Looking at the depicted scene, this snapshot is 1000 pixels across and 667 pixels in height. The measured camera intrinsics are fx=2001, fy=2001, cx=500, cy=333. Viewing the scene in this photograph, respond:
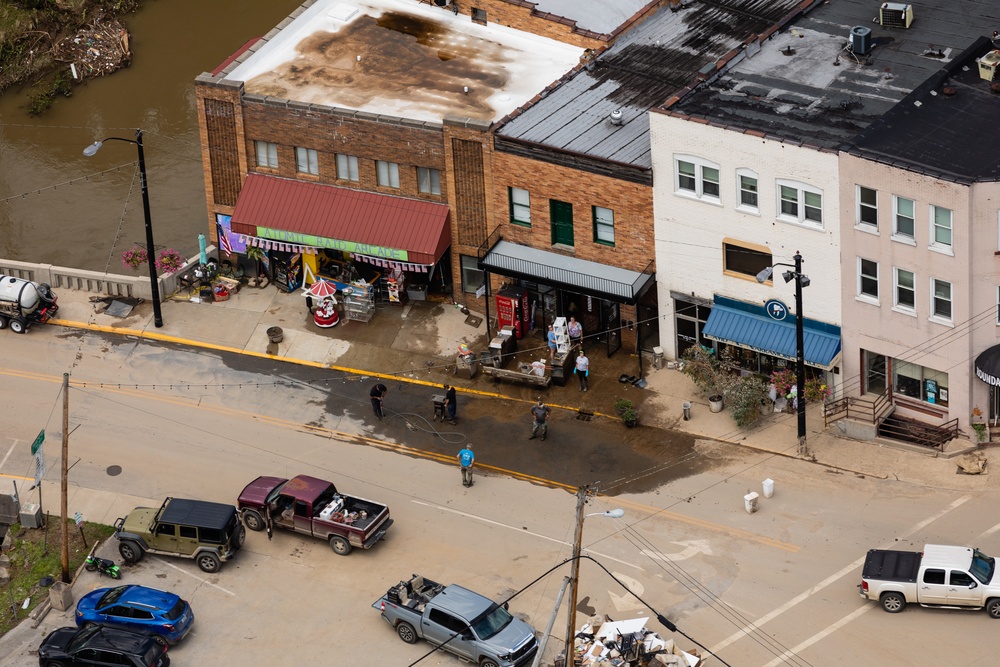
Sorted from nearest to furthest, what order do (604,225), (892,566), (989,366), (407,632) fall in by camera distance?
(892,566) < (407,632) < (989,366) < (604,225)

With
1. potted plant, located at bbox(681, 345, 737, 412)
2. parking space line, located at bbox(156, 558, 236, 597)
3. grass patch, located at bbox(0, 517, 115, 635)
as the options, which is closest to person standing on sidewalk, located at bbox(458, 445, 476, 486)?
potted plant, located at bbox(681, 345, 737, 412)

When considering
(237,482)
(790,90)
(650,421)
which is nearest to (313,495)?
(237,482)

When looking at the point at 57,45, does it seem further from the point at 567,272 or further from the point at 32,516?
the point at 32,516

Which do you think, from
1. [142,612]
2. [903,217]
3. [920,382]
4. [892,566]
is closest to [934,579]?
[892,566]

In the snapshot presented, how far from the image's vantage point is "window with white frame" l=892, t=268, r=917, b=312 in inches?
2594

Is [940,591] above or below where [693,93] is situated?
below

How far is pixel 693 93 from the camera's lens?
7006 centimetres

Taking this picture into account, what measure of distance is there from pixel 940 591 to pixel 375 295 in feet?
90.5

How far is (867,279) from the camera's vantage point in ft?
219

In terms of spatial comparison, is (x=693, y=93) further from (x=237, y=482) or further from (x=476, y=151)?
(x=237, y=482)

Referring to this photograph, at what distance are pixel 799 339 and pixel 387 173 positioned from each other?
61.1 feet

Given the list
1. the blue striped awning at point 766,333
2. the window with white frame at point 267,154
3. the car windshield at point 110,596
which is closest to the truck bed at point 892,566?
the blue striped awning at point 766,333

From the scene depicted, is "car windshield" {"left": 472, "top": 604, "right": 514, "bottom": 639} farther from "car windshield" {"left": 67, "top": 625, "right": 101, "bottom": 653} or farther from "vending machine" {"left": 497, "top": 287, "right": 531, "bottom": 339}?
"vending machine" {"left": 497, "top": 287, "right": 531, "bottom": 339}

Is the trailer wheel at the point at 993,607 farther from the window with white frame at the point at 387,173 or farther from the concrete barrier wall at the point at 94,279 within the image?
the concrete barrier wall at the point at 94,279
